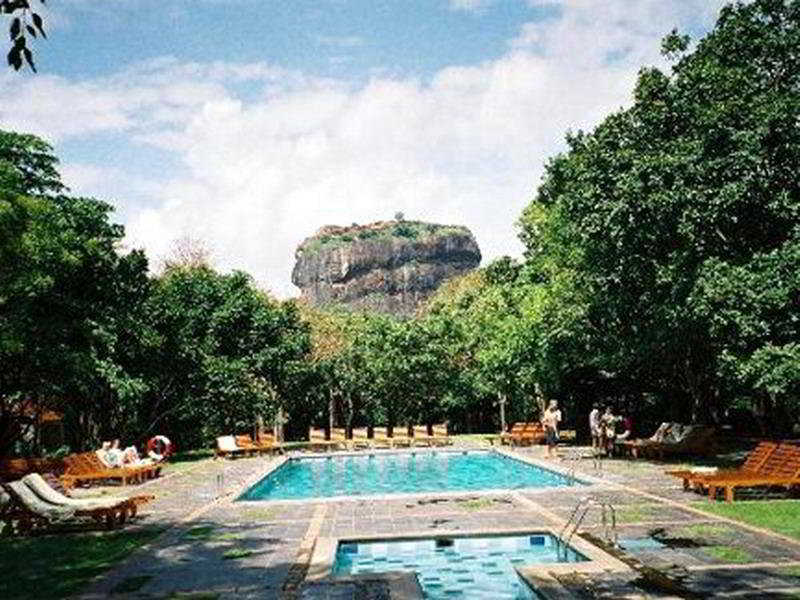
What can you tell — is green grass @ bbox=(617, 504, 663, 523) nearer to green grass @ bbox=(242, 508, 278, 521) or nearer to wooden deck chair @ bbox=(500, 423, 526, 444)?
green grass @ bbox=(242, 508, 278, 521)

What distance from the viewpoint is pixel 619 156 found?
18594mm

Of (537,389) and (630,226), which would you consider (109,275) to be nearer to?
(630,226)

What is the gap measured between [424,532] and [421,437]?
2366 cm

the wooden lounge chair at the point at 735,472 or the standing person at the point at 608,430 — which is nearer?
the wooden lounge chair at the point at 735,472

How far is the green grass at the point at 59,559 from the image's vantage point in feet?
29.2

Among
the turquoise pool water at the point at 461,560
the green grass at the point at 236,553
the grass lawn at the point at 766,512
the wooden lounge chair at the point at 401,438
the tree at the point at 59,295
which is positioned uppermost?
the tree at the point at 59,295

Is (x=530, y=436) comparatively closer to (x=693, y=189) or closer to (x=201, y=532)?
(x=693, y=189)

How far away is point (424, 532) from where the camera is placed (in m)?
11.3

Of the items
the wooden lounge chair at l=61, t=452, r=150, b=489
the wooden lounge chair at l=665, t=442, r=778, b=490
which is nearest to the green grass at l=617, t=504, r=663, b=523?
the wooden lounge chair at l=665, t=442, r=778, b=490

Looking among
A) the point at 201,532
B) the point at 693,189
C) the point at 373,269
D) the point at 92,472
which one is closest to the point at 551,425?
the point at 693,189

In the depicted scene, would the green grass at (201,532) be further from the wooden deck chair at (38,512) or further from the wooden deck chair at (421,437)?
the wooden deck chair at (421,437)

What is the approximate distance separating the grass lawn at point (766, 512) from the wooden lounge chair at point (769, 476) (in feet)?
1.09

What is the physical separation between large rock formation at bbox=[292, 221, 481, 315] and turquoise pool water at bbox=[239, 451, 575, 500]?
280ft

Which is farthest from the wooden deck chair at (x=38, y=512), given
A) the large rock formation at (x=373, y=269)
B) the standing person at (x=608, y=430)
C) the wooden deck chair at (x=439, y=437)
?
the large rock formation at (x=373, y=269)
